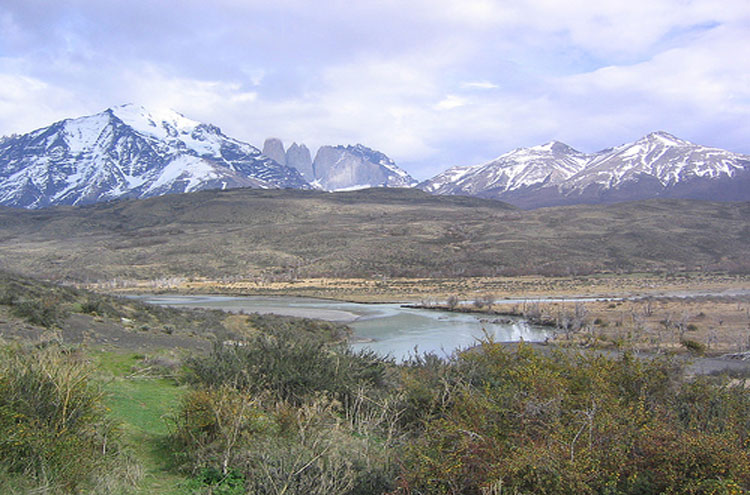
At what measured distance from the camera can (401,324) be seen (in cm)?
3750

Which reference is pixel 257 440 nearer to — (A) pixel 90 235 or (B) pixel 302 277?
(B) pixel 302 277

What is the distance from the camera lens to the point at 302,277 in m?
77.3

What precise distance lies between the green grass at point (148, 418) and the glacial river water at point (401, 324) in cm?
1313

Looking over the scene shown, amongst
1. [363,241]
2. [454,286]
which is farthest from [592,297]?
[363,241]

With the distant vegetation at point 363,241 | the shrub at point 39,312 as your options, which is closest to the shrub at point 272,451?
the shrub at point 39,312

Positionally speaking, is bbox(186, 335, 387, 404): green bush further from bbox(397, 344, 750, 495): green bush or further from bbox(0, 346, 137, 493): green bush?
bbox(397, 344, 750, 495): green bush

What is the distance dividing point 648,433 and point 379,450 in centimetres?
257

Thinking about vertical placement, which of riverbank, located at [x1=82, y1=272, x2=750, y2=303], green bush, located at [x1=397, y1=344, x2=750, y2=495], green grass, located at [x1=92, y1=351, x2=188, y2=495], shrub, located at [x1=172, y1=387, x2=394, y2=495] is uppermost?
green bush, located at [x1=397, y1=344, x2=750, y2=495]

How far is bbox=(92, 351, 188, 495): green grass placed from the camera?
5.16 metres

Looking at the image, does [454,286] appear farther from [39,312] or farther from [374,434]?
[374,434]

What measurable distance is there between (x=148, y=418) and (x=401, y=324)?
102 ft

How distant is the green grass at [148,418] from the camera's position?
16.9 ft

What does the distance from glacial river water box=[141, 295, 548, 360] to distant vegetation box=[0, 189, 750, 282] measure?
1047 inches

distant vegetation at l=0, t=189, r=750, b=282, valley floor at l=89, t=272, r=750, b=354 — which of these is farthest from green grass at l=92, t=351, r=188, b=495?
distant vegetation at l=0, t=189, r=750, b=282
